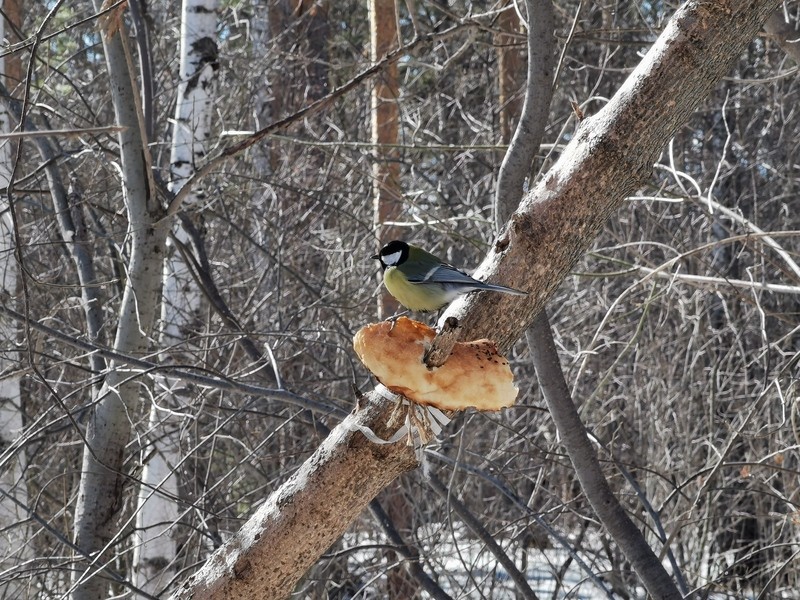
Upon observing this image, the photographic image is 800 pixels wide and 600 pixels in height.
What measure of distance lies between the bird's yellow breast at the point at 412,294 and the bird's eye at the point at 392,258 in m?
0.06

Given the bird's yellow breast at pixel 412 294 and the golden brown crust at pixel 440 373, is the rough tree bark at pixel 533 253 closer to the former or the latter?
the golden brown crust at pixel 440 373

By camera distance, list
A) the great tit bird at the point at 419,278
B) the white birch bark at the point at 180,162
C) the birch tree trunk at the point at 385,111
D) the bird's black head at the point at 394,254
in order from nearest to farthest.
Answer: the great tit bird at the point at 419,278
the bird's black head at the point at 394,254
the white birch bark at the point at 180,162
the birch tree trunk at the point at 385,111

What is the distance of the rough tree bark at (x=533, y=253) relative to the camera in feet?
6.81

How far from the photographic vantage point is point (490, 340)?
2.11 meters

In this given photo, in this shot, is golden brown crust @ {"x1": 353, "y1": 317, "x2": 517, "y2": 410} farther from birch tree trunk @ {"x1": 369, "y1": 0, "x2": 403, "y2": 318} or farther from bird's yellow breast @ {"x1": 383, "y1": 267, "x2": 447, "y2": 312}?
birch tree trunk @ {"x1": 369, "y1": 0, "x2": 403, "y2": 318}

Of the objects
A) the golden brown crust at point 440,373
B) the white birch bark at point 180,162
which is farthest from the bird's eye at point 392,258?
the white birch bark at point 180,162

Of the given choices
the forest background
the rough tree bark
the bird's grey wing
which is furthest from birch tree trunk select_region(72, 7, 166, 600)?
the rough tree bark

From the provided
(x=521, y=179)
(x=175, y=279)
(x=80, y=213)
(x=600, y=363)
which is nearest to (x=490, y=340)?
(x=521, y=179)

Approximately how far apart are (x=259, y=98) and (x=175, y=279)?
14.6 feet

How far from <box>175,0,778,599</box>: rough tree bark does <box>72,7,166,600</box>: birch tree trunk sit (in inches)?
53.3

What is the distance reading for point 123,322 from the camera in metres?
3.56

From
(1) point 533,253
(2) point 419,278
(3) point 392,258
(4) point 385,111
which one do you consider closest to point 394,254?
(3) point 392,258

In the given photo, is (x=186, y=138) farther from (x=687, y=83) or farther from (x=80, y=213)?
(x=687, y=83)

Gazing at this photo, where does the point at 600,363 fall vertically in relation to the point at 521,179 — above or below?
above
